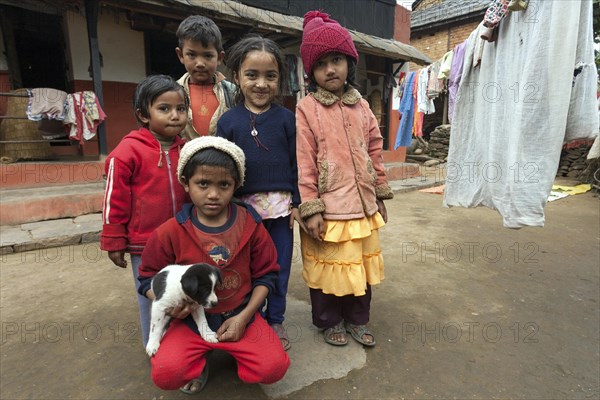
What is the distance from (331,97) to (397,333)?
148cm

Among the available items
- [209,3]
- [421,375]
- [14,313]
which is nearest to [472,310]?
[421,375]

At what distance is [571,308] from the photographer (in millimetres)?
2512

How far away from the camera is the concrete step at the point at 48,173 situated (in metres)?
4.41

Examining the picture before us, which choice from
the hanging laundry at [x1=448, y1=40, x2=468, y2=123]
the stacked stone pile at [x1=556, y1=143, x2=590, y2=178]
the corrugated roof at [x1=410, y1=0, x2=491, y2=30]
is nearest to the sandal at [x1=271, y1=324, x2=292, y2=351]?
the hanging laundry at [x1=448, y1=40, x2=468, y2=123]

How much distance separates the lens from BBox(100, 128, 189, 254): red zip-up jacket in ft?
5.06

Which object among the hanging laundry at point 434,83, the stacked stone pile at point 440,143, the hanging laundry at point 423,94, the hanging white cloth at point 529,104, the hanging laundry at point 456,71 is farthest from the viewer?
the stacked stone pile at point 440,143

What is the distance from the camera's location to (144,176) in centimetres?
160

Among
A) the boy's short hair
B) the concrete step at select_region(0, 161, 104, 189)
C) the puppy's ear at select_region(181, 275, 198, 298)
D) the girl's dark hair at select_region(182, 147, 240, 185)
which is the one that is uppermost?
the boy's short hair

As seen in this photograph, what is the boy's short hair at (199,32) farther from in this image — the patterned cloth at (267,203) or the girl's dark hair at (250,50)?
the patterned cloth at (267,203)

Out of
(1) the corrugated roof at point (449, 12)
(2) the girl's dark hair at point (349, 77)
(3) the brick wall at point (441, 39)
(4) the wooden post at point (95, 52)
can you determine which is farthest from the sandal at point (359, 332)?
(3) the brick wall at point (441, 39)

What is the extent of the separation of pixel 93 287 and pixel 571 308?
3.63 m

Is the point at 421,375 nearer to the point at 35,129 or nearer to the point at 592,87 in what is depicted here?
the point at 592,87

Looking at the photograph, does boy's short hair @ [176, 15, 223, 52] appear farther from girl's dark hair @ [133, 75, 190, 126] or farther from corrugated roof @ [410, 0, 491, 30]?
corrugated roof @ [410, 0, 491, 30]

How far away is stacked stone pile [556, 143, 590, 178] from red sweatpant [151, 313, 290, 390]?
10507 mm
